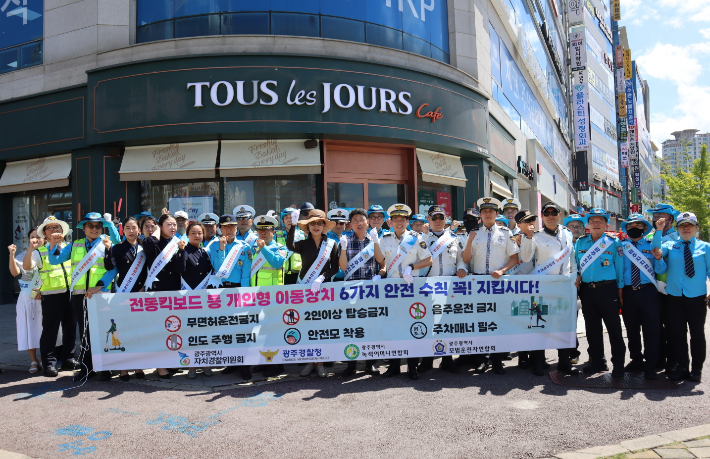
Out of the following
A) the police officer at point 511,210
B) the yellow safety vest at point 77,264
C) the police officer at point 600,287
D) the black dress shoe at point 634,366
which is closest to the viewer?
the police officer at point 600,287

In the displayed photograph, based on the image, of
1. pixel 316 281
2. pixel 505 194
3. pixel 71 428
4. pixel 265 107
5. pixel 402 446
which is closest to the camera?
pixel 402 446

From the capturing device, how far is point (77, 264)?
642 centimetres

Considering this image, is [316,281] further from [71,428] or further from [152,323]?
[71,428]

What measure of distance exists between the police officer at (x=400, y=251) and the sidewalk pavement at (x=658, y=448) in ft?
8.52

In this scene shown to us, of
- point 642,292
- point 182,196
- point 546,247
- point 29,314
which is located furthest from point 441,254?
point 182,196

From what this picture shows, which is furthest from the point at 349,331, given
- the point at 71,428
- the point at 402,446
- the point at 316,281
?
the point at 71,428

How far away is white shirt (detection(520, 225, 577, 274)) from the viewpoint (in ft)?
20.4

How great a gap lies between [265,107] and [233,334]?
6.69 meters

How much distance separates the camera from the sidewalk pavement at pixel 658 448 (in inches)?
144

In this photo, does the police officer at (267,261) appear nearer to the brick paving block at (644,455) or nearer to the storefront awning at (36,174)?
the brick paving block at (644,455)

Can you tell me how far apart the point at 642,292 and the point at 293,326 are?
4184mm

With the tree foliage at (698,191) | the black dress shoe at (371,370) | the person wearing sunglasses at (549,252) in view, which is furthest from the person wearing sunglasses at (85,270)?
the tree foliage at (698,191)

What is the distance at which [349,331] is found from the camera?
611cm

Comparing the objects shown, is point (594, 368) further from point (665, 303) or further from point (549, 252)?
point (549, 252)
